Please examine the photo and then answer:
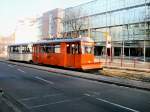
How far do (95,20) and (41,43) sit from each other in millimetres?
38832

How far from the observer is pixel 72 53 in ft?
93.8

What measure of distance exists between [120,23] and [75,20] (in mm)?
15341

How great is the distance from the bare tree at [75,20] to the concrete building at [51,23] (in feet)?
68.8

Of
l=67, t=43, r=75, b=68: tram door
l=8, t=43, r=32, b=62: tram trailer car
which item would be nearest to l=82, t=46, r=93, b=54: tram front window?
l=67, t=43, r=75, b=68: tram door

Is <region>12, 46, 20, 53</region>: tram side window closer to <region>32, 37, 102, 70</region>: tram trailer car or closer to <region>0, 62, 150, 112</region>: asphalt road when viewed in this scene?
<region>32, 37, 102, 70</region>: tram trailer car

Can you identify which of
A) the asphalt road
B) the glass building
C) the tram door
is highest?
the glass building

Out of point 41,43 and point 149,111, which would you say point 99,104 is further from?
point 41,43

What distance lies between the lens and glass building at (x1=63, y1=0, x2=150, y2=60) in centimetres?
5633

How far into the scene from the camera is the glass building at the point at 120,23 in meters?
56.3

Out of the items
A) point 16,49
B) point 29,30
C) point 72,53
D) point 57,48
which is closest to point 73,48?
point 72,53

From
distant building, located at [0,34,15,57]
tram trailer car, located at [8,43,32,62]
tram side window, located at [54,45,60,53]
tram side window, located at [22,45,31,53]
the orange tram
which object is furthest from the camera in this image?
distant building, located at [0,34,15,57]

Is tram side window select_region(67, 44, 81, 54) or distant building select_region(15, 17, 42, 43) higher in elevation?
distant building select_region(15, 17, 42, 43)

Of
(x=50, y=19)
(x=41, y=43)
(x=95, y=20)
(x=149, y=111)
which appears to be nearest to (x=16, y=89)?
(x=149, y=111)

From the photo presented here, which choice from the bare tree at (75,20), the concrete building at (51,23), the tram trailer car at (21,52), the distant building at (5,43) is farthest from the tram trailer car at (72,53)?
the distant building at (5,43)
